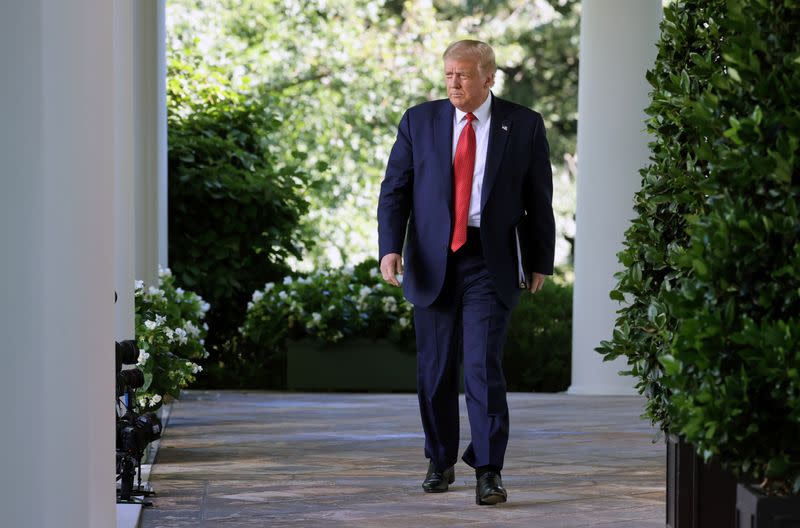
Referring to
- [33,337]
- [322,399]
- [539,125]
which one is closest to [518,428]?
[322,399]

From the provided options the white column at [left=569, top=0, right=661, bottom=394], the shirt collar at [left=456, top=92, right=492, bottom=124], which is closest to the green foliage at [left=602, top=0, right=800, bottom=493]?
the shirt collar at [left=456, top=92, right=492, bottom=124]

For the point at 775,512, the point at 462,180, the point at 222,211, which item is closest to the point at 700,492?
the point at 775,512

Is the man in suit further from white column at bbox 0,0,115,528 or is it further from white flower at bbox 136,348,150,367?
white column at bbox 0,0,115,528

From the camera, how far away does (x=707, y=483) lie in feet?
14.2

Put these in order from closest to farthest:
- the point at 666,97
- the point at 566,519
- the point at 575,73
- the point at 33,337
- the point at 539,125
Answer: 1. the point at 33,337
2. the point at 666,97
3. the point at 566,519
4. the point at 539,125
5. the point at 575,73

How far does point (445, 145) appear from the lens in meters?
5.97

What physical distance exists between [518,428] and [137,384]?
3.84m

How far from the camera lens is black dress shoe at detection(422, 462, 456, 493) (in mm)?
6027

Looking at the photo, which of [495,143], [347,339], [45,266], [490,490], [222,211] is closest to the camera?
[45,266]

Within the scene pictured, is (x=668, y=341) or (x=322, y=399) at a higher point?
(x=668, y=341)

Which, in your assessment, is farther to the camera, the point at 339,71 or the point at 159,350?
the point at 339,71

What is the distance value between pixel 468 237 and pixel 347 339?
20.6 ft

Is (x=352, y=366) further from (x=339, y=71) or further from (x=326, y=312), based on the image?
(x=339, y=71)

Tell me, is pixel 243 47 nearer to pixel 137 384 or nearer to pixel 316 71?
pixel 316 71
